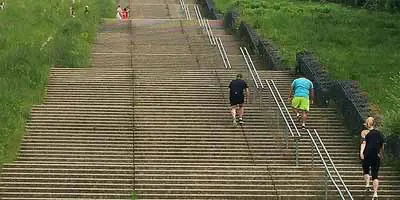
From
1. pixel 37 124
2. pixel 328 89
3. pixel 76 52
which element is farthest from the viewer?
pixel 76 52

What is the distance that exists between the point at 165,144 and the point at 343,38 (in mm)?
15100

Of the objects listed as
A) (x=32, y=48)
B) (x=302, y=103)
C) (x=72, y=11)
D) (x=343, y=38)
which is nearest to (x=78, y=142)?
(x=302, y=103)

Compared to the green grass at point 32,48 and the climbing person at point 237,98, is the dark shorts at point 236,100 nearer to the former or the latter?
the climbing person at point 237,98

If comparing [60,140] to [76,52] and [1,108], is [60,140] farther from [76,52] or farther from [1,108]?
[76,52]

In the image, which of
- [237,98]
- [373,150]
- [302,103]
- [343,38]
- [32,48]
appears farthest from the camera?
[343,38]

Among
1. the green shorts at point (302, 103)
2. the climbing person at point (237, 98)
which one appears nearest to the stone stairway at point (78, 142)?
the climbing person at point (237, 98)

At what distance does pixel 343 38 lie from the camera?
3088 centimetres

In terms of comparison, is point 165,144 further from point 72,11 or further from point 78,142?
point 72,11

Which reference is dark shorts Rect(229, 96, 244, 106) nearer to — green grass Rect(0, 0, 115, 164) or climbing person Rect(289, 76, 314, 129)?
climbing person Rect(289, 76, 314, 129)

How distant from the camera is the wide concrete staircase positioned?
47.9 ft

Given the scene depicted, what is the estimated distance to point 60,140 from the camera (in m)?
17.3

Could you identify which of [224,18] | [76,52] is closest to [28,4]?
[224,18]

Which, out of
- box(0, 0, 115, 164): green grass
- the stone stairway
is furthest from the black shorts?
box(0, 0, 115, 164): green grass

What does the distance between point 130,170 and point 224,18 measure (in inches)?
896
